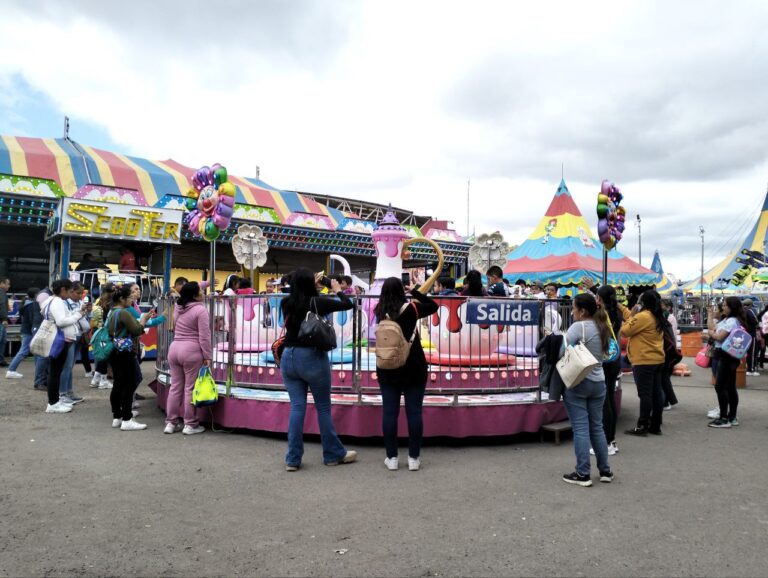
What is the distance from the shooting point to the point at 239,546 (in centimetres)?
350

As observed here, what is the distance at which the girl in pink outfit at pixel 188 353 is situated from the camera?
6.24m

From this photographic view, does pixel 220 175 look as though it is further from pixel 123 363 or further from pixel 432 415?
pixel 432 415

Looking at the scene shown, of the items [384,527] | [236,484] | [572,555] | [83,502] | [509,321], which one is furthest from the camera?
[509,321]

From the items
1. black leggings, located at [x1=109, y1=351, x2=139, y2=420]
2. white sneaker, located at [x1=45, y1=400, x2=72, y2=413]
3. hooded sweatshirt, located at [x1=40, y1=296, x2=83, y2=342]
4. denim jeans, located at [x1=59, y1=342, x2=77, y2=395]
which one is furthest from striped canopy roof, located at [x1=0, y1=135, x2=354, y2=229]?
black leggings, located at [x1=109, y1=351, x2=139, y2=420]

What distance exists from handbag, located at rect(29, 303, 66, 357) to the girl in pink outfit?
1914mm

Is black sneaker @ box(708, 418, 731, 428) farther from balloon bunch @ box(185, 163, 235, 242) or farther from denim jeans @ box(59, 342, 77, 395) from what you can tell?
denim jeans @ box(59, 342, 77, 395)

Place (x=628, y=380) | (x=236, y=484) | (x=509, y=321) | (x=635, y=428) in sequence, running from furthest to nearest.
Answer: (x=628, y=380)
(x=635, y=428)
(x=509, y=321)
(x=236, y=484)

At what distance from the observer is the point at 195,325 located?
Result: 6258mm

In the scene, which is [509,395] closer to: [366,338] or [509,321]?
[509,321]

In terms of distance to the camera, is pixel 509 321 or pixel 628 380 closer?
pixel 509 321

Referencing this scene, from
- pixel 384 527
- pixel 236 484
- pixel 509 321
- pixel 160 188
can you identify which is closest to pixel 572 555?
pixel 384 527

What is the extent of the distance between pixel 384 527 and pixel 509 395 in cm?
290

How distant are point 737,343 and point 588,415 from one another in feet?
10.2

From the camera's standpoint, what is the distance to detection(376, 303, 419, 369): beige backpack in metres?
4.89
